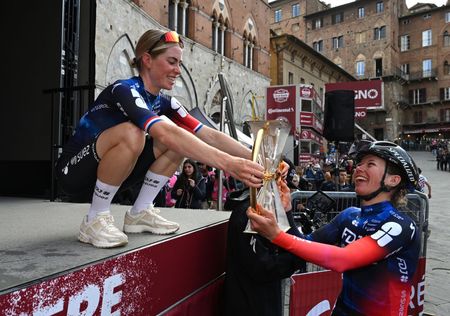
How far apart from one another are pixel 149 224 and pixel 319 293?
1818mm

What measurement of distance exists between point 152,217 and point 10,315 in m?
1.13

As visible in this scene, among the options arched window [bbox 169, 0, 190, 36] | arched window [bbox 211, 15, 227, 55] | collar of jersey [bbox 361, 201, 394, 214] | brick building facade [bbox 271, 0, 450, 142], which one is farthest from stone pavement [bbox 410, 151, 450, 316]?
brick building facade [bbox 271, 0, 450, 142]

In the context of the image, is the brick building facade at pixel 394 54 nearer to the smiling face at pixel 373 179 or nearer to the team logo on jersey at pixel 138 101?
the smiling face at pixel 373 179

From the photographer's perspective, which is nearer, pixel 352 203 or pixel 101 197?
pixel 101 197

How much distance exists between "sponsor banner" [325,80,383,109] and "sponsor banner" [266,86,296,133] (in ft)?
21.0

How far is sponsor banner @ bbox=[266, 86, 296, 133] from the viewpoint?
17094 mm

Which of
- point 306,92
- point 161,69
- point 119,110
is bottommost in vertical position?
point 119,110

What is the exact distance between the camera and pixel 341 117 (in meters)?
7.38

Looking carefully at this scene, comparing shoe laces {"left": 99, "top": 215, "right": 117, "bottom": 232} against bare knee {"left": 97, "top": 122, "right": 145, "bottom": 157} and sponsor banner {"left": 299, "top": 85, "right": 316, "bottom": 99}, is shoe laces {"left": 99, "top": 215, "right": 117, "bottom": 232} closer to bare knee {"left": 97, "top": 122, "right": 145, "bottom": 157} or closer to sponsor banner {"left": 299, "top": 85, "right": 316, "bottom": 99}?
bare knee {"left": 97, "top": 122, "right": 145, "bottom": 157}

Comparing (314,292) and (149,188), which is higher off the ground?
(149,188)

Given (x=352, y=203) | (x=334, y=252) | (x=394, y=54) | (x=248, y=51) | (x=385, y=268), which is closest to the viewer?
(x=334, y=252)

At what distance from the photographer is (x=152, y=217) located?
227 centimetres

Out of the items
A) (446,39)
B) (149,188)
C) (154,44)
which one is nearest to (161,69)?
(154,44)

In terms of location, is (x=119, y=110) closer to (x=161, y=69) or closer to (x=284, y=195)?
(x=161, y=69)
